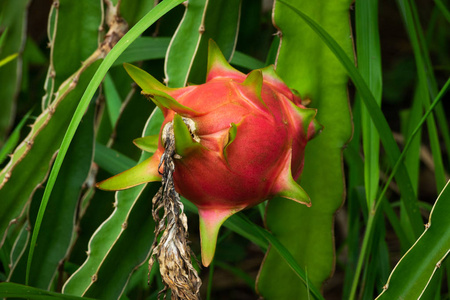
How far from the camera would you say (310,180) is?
63 centimetres

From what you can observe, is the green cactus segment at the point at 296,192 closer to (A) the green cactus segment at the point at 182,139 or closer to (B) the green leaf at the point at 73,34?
(A) the green cactus segment at the point at 182,139

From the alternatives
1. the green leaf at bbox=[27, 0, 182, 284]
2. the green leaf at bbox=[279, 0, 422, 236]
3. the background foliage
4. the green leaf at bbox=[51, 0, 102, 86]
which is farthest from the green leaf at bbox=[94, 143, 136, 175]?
the green leaf at bbox=[279, 0, 422, 236]

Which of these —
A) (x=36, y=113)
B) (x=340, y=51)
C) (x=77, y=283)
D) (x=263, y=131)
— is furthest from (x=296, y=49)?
(x=36, y=113)

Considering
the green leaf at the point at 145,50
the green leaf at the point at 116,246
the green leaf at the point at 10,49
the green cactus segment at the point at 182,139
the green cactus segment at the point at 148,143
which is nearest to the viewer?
the green cactus segment at the point at 182,139

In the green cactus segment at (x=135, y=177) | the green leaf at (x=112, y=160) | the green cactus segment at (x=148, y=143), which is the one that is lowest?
the green leaf at (x=112, y=160)

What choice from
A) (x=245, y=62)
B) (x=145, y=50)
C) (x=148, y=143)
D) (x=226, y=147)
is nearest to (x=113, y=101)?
(x=145, y=50)

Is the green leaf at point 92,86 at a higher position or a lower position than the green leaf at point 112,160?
higher

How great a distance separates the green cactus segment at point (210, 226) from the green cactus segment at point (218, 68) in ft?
0.47

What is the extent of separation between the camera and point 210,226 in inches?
19.4

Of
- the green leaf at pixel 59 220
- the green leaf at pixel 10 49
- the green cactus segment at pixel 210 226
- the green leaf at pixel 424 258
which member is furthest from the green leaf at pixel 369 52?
the green leaf at pixel 10 49

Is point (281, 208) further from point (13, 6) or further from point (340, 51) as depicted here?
point (13, 6)

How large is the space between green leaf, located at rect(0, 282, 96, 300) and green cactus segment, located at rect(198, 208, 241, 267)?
138mm

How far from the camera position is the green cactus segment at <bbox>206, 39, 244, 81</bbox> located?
0.55 m

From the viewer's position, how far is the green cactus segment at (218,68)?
549 mm
